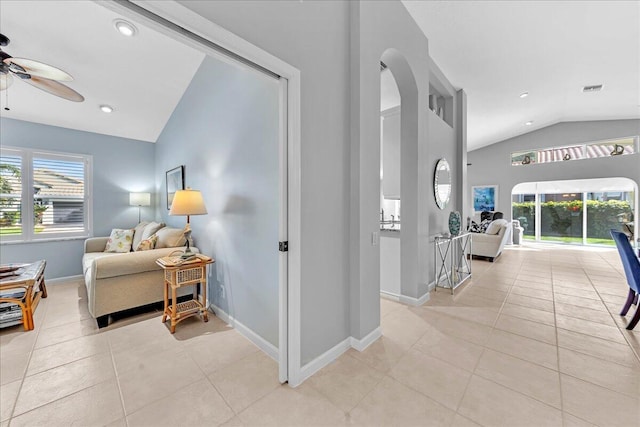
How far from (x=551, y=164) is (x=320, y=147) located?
9.32m

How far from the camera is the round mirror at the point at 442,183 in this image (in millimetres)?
3752

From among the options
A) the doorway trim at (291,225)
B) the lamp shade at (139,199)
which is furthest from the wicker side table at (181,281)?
the lamp shade at (139,199)

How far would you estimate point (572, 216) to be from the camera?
792 cm

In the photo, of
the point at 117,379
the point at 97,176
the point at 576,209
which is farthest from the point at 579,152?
the point at 97,176

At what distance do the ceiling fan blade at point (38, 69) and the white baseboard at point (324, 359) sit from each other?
303 cm

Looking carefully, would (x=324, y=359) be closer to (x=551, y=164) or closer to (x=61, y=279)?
(x=61, y=279)

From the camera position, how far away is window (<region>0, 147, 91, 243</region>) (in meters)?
3.90

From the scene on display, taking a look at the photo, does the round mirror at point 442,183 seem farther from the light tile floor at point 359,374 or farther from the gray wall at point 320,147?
the gray wall at point 320,147

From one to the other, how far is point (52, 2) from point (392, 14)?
10.0ft

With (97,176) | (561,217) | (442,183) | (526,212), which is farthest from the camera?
(526,212)

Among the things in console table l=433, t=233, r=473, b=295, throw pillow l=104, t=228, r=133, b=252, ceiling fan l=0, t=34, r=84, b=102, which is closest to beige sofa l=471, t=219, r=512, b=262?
console table l=433, t=233, r=473, b=295

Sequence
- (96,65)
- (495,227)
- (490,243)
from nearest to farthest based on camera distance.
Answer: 1. (96,65)
2. (490,243)
3. (495,227)

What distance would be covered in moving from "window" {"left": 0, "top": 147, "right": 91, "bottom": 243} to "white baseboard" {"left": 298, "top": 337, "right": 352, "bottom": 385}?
483cm

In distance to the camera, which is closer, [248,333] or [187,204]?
[248,333]
